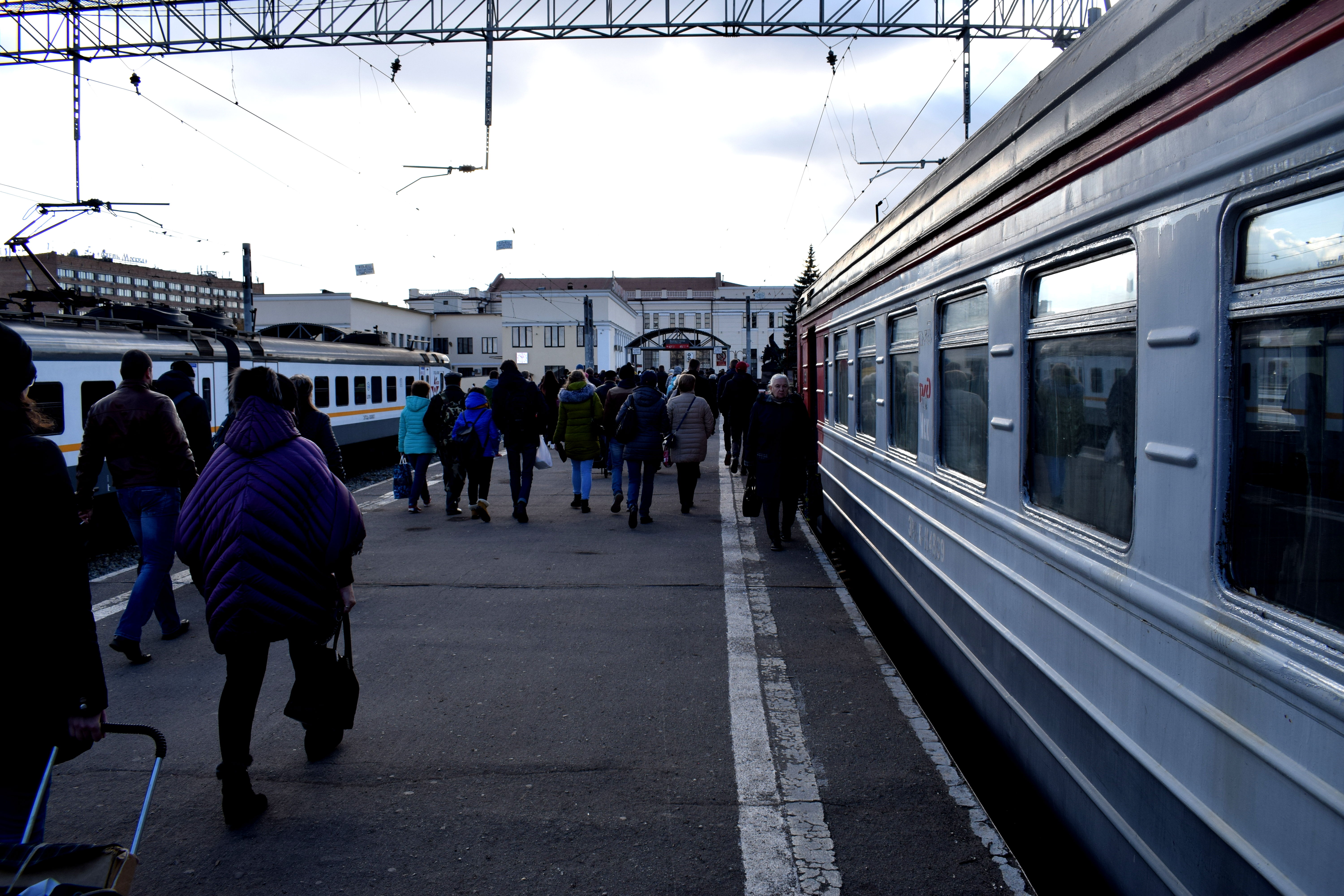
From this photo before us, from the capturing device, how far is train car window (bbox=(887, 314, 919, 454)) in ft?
19.3

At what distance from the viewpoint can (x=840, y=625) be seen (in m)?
6.54

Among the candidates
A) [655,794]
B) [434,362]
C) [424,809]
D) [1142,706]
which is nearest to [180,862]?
[424,809]

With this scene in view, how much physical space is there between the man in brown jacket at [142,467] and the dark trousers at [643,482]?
5.32 metres

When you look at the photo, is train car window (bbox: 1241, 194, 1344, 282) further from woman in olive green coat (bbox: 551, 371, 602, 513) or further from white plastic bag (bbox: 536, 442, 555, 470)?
white plastic bag (bbox: 536, 442, 555, 470)

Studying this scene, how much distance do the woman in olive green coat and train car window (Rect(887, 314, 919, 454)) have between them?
17.3ft

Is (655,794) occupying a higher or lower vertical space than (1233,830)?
lower

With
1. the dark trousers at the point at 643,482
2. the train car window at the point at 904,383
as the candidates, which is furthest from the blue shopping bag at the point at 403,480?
the train car window at the point at 904,383

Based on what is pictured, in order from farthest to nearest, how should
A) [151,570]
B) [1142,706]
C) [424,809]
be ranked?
[151,570]
[424,809]
[1142,706]

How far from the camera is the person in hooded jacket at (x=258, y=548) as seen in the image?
355cm

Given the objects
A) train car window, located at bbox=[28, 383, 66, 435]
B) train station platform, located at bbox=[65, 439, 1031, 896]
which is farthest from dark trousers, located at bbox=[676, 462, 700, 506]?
train car window, located at bbox=[28, 383, 66, 435]

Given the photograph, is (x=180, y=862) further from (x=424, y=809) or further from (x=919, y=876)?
(x=919, y=876)

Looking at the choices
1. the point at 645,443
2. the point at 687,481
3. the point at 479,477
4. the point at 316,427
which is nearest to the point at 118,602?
the point at 316,427

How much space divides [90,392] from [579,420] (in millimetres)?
6007

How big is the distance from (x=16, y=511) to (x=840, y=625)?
16.9 ft
